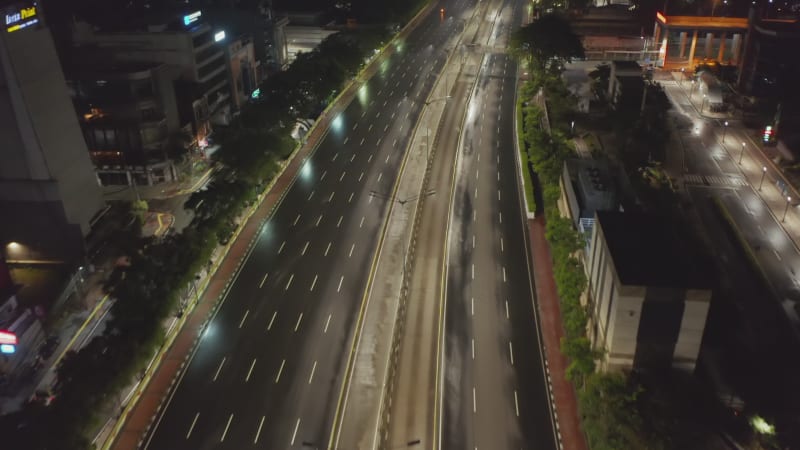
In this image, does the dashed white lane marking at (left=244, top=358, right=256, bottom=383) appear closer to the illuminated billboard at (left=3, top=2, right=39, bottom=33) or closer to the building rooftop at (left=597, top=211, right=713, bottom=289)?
the building rooftop at (left=597, top=211, right=713, bottom=289)

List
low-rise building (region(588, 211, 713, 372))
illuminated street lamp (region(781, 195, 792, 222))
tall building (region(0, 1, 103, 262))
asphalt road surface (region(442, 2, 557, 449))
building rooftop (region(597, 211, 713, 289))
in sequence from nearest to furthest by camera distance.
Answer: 1. low-rise building (region(588, 211, 713, 372))
2. building rooftop (region(597, 211, 713, 289))
3. asphalt road surface (region(442, 2, 557, 449))
4. tall building (region(0, 1, 103, 262))
5. illuminated street lamp (region(781, 195, 792, 222))

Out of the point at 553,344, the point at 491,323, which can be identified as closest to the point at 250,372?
the point at 491,323

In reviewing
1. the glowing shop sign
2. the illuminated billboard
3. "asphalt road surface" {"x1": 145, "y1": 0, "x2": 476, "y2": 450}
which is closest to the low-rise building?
"asphalt road surface" {"x1": 145, "y1": 0, "x2": 476, "y2": 450}

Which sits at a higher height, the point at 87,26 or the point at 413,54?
the point at 87,26

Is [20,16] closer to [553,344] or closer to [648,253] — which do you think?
[553,344]

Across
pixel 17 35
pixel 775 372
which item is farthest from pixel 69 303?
pixel 775 372

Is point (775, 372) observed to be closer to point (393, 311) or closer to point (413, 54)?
point (393, 311)
